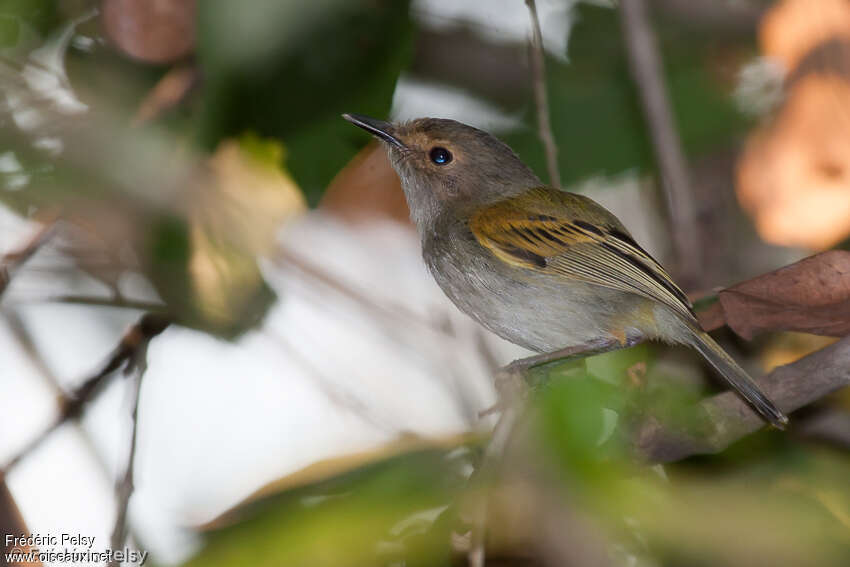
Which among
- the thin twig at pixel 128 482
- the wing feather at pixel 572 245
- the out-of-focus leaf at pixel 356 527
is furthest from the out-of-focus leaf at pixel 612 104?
the out-of-focus leaf at pixel 356 527

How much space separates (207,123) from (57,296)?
93 cm

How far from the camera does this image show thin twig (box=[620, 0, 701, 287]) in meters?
3.72

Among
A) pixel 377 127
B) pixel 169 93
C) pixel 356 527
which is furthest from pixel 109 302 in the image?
pixel 356 527

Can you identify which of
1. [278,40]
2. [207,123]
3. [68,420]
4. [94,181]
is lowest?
[68,420]

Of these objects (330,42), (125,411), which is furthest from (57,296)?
(330,42)

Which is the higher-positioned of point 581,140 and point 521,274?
point 581,140

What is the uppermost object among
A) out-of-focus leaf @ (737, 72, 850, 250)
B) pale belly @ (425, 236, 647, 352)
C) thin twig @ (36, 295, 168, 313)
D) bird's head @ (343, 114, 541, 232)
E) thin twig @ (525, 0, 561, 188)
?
out-of-focus leaf @ (737, 72, 850, 250)

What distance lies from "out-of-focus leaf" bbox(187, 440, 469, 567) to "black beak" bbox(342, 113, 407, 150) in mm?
1603

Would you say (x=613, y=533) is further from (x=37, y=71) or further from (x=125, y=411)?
(x=37, y=71)

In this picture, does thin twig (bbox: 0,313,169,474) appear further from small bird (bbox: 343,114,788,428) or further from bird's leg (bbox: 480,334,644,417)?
bird's leg (bbox: 480,334,644,417)

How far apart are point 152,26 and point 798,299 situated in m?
2.63

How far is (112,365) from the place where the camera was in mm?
3451

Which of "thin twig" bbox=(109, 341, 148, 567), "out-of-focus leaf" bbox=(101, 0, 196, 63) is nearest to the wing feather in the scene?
"thin twig" bbox=(109, 341, 148, 567)

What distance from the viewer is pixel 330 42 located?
3.51 meters
